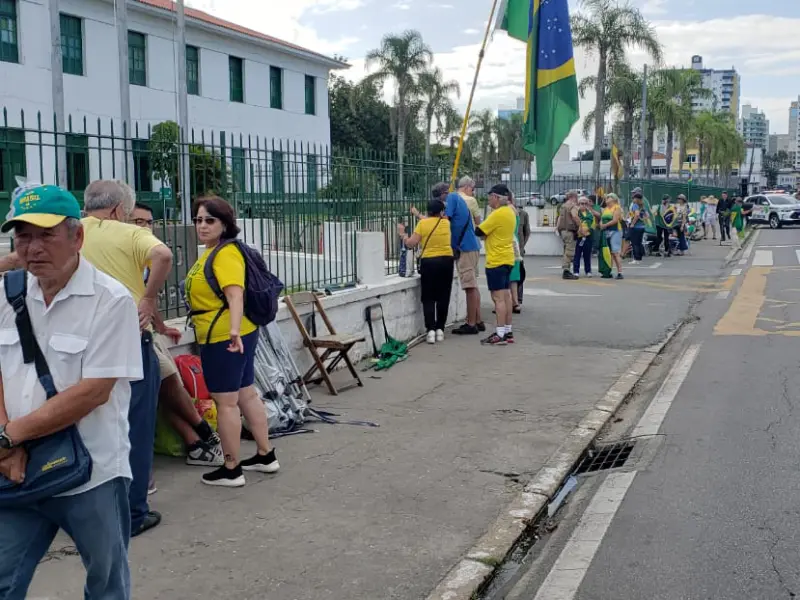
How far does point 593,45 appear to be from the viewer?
37.1m

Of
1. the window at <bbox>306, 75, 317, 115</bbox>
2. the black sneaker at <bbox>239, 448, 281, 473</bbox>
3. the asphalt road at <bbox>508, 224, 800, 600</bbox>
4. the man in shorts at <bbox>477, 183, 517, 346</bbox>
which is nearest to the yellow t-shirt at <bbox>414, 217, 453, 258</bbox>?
the man in shorts at <bbox>477, 183, 517, 346</bbox>

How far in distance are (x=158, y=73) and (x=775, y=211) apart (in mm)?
29374

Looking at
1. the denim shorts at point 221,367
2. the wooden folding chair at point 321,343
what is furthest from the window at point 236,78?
the denim shorts at point 221,367

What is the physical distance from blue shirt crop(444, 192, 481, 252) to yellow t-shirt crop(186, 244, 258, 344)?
18.2ft

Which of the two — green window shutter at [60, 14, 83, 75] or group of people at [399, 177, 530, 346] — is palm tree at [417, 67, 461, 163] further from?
group of people at [399, 177, 530, 346]

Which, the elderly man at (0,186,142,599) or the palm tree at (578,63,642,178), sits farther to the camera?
the palm tree at (578,63,642,178)

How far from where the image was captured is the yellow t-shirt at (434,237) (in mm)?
10000

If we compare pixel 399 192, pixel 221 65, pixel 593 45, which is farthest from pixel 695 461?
pixel 593 45

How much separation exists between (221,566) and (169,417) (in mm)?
1727

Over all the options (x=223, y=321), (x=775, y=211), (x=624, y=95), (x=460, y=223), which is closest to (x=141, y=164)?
(x=223, y=321)

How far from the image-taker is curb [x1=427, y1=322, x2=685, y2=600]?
161 inches

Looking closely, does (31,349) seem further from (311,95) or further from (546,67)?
(311,95)

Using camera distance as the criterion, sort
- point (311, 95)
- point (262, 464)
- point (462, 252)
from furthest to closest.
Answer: point (311, 95) < point (462, 252) < point (262, 464)

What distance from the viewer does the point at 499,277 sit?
10.3 m
